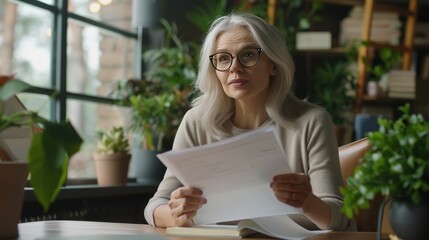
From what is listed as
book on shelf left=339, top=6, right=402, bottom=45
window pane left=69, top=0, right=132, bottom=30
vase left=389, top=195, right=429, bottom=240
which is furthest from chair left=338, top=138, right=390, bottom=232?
book on shelf left=339, top=6, right=402, bottom=45

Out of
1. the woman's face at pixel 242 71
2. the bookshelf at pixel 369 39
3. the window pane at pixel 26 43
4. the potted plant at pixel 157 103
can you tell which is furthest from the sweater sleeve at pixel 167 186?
the bookshelf at pixel 369 39

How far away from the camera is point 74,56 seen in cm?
343

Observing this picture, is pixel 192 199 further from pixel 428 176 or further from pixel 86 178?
pixel 86 178

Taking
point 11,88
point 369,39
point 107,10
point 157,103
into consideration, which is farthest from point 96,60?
point 11,88

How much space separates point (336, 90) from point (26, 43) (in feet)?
7.41

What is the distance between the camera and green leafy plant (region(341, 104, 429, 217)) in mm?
995

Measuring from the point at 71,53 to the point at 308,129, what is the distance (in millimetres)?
1823

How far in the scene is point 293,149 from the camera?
1.94 metres

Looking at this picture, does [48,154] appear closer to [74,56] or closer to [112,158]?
[112,158]

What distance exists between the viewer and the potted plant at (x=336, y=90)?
14.5 ft

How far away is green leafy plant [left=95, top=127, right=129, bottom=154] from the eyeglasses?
147cm

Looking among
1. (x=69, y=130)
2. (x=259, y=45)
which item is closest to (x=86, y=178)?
(x=259, y=45)

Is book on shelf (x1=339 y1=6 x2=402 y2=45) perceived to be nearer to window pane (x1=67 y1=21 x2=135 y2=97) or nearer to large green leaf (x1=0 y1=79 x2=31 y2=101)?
window pane (x1=67 y1=21 x2=135 y2=97)

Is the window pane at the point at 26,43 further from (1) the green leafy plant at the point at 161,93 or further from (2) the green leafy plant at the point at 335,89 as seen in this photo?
(2) the green leafy plant at the point at 335,89
